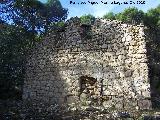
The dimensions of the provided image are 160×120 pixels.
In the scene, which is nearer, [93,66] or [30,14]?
[93,66]

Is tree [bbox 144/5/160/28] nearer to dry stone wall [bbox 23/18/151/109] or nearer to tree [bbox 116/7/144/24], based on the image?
tree [bbox 116/7/144/24]

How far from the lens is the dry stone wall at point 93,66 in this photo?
9773 mm

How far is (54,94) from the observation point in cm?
1081

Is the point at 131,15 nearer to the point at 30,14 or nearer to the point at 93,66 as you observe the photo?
the point at 30,14

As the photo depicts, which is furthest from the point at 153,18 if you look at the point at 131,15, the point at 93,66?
the point at 93,66

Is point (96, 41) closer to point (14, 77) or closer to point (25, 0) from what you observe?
point (14, 77)

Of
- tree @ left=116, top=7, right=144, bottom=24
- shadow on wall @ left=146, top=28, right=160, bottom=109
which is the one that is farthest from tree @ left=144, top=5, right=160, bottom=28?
shadow on wall @ left=146, top=28, right=160, bottom=109

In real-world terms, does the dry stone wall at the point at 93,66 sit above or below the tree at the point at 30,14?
below

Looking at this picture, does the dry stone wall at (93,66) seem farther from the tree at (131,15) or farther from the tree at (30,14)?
the tree at (131,15)

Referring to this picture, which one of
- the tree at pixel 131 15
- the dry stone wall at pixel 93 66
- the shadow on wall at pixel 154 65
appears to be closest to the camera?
the dry stone wall at pixel 93 66

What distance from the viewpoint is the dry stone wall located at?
32.1 ft

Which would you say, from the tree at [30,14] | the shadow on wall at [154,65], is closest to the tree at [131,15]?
the shadow on wall at [154,65]

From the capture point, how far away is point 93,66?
10320 mm

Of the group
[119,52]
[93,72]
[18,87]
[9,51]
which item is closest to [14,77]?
[18,87]
